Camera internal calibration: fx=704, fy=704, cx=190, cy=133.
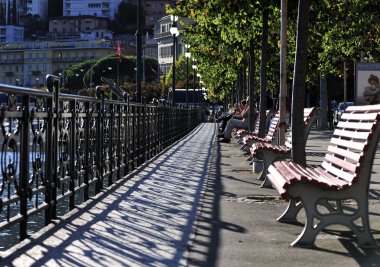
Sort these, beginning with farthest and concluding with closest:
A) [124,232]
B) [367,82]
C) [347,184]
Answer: [367,82]
[124,232]
[347,184]

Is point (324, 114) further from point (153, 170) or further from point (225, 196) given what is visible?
point (225, 196)

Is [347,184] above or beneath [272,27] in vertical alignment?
beneath

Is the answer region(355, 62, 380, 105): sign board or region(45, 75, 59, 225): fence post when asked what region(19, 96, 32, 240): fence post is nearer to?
region(45, 75, 59, 225): fence post

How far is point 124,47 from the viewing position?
181 metres

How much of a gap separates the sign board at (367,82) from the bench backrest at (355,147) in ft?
65.2

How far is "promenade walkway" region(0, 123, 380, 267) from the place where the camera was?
6027 mm

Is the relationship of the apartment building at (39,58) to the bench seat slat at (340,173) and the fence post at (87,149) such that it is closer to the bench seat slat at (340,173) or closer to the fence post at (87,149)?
the fence post at (87,149)

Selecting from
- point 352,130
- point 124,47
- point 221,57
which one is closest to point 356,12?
point 221,57

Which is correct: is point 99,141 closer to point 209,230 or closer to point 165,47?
point 209,230

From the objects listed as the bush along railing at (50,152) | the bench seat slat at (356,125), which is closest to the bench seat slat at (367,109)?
the bench seat slat at (356,125)

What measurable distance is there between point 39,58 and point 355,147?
138 meters

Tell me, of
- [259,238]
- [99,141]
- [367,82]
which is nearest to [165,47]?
[367,82]

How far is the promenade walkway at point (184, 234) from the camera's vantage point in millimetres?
6027

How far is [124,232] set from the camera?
24.2 ft
